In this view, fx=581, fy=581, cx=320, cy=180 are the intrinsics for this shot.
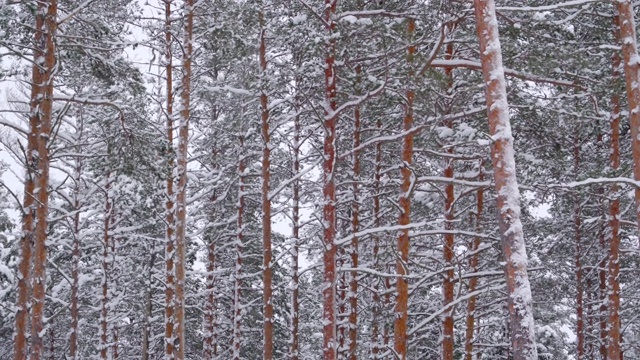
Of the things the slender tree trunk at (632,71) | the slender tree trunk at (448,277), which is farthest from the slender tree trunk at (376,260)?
the slender tree trunk at (632,71)

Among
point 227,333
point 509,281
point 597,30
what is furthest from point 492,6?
point 227,333

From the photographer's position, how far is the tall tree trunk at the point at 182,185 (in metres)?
12.8

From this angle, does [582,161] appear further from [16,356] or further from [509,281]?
[16,356]

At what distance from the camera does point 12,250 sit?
17781mm

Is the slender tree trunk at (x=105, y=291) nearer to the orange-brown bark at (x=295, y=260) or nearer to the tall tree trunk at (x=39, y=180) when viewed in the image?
the orange-brown bark at (x=295, y=260)

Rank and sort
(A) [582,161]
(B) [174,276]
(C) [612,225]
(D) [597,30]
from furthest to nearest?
1. (A) [582,161]
2. (B) [174,276]
3. (C) [612,225]
4. (D) [597,30]

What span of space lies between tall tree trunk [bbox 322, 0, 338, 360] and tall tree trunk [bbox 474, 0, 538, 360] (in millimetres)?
2944

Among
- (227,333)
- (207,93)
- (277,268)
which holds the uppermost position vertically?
(207,93)

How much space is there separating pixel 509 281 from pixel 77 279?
15.0 meters

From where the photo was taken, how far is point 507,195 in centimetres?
679

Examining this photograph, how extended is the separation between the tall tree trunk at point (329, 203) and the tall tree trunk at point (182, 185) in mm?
4312

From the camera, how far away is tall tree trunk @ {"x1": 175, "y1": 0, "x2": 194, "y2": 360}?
1279cm

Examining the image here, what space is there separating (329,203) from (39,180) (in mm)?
4685

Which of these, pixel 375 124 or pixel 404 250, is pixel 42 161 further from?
pixel 375 124
